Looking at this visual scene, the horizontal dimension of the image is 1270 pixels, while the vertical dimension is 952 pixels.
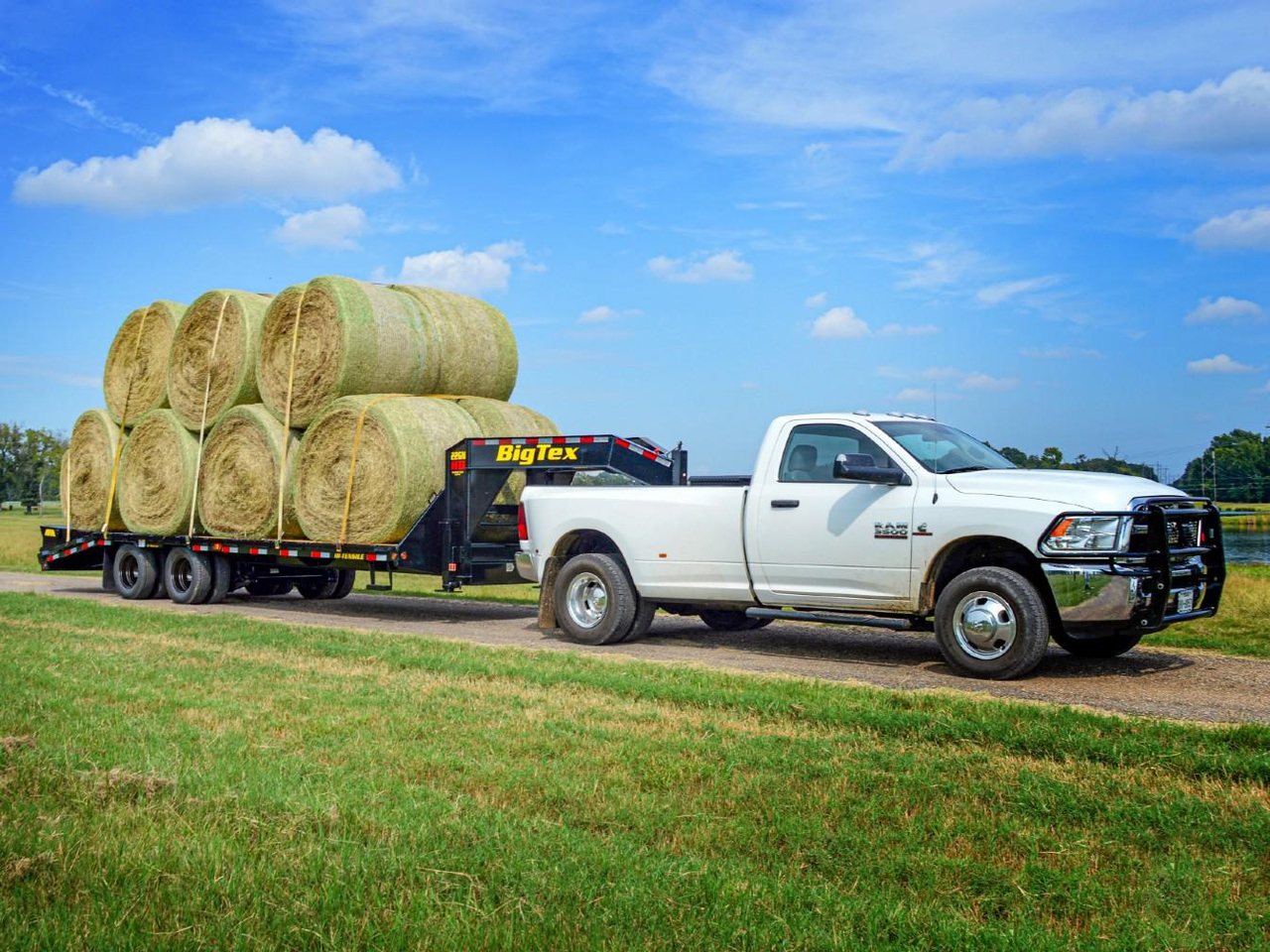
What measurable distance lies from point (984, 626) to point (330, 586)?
1106cm

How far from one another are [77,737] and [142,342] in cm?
1199

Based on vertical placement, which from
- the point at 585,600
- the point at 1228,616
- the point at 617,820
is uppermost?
the point at 585,600

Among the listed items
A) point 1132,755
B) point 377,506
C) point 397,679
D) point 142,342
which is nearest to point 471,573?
point 377,506

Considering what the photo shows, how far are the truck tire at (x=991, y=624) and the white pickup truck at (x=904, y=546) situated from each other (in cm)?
1

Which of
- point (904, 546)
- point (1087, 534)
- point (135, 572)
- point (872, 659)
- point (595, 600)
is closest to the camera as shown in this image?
point (1087, 534)

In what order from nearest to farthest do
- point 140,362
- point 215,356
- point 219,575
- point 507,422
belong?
point 507,422 < point 215,356 < point 219,575 < point 140,362

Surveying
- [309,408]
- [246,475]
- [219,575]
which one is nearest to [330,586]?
[219,575]

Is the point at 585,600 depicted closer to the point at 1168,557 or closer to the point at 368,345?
the point at 368,345

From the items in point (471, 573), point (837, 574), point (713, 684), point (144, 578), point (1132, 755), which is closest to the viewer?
point (1132, 755)

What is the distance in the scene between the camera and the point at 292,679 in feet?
28.3

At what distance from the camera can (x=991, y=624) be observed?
29.3 ft

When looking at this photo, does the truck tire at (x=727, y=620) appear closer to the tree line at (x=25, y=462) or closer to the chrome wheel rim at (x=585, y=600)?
the chrome wheel rim at (x=585, y=600)

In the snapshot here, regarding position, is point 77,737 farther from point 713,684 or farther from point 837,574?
point 837,574

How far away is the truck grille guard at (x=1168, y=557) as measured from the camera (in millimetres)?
8719
